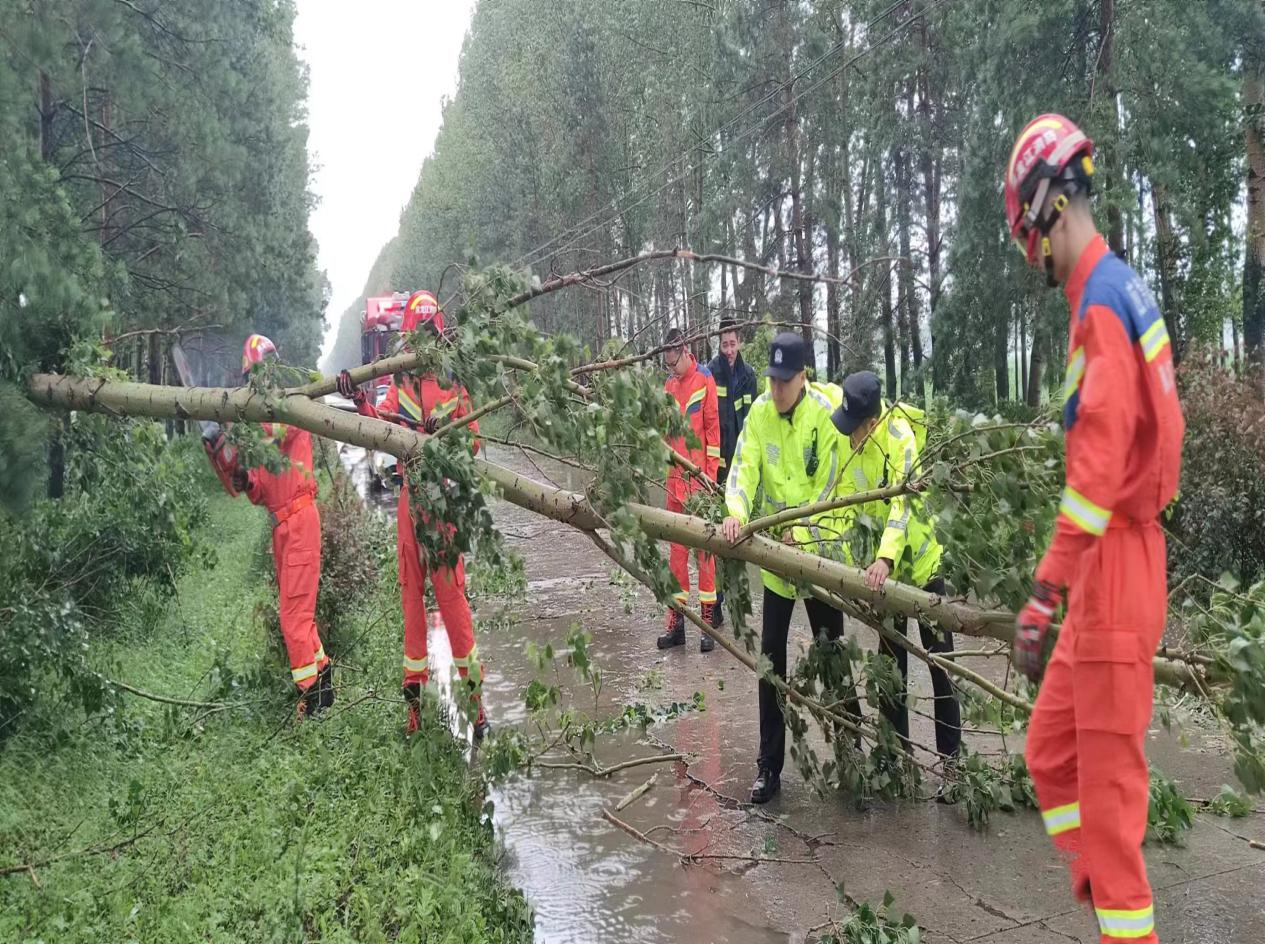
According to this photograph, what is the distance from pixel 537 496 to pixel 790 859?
1826 mm

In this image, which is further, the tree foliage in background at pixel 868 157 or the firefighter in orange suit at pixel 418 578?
the tree foliage in background at pixel 868 157

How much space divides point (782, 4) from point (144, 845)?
2110 centimetres

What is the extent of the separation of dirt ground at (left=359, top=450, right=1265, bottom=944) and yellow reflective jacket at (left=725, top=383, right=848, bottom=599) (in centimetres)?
108

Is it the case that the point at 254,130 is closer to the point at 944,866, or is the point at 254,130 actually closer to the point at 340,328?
the point at 944,866

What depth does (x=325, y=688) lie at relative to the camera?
630 centimetres

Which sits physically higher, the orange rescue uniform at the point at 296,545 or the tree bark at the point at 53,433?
the tree bark at the point at 53,433

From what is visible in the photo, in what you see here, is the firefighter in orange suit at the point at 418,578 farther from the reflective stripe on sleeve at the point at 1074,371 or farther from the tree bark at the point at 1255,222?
the tree bark at the point at 1255,222

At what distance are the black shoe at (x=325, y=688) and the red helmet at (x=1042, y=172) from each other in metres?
4.69

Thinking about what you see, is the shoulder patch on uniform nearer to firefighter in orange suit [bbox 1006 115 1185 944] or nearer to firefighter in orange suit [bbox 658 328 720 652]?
firefighter in orange suit [bbox 1006 115 1185 944]

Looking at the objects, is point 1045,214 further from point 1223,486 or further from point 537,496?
point 1223,486

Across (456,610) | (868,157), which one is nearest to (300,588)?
(456,610)

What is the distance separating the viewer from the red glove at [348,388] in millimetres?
5129

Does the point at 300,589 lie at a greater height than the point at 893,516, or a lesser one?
lesser

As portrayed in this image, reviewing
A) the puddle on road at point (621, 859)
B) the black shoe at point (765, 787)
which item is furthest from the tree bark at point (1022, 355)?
the black shoe at point (765, 787)
